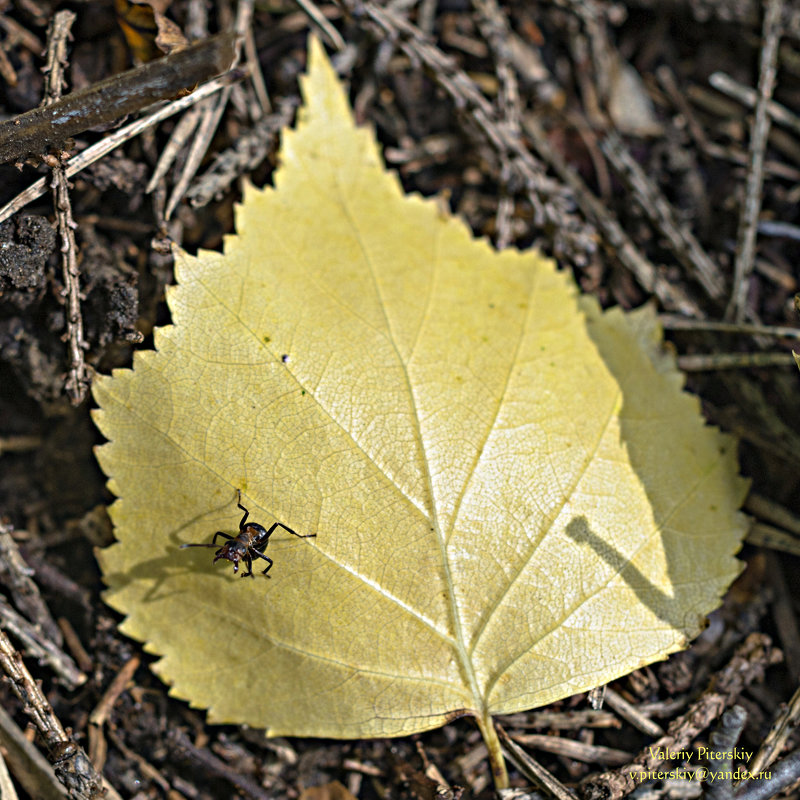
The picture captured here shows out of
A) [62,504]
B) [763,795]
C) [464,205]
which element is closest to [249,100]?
[464,205]

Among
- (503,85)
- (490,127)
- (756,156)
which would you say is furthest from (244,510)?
(756,156)

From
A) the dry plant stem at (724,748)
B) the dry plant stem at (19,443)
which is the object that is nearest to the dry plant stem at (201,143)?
the dry plant stem at (19,443)

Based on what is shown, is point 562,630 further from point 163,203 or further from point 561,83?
point 561,83

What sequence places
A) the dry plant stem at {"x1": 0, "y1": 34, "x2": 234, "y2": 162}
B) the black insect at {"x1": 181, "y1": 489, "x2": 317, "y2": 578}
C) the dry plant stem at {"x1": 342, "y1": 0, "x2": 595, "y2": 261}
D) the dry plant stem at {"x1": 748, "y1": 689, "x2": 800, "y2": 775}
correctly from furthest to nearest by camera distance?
the dry plant stem at {"x1": 342, "y1": 0, "x2": 595, "y2": 261}
the dry plant stem at {"x1": 748, "y1": 689, "x2": 800, "y2": 775}
the black insect at {"x1": 181, "y1": 489, "x2": 317, "y2": 578}
the dry plant stem at {"x1": 0, "y1": 34, "x2": 234, "y2": 162}

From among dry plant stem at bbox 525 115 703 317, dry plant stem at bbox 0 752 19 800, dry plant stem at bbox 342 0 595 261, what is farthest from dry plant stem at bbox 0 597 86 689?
dry plant stem at bbox 525 115 703 317

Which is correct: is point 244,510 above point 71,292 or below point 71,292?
below

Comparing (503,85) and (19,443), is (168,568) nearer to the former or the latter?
(19,443)

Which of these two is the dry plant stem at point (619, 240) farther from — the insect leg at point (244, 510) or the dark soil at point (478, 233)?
the insect leg at point (244, 510)

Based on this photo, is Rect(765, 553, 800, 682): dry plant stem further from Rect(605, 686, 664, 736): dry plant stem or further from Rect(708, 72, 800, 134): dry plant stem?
Rect(708, 72, 800, 134): dry plant stem
